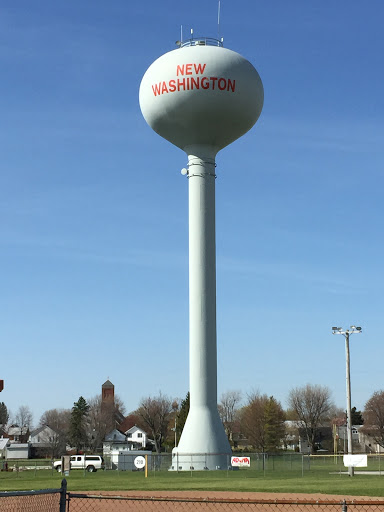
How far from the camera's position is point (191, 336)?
4172cm

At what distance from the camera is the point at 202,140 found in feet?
Answer: 144

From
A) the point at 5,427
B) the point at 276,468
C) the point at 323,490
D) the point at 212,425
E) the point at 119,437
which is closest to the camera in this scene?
the point at 323,490

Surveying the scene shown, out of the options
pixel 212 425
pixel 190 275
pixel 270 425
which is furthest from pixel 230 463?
pixel 270 425

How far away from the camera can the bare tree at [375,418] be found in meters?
102

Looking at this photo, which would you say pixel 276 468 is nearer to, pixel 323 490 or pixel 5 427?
pixel 323 490

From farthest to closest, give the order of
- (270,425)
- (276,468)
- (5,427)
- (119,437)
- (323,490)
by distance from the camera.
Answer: (5,427), (119,437), (270,425), (276,468), (323,490)

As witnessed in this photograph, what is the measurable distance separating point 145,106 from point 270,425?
56.1 m

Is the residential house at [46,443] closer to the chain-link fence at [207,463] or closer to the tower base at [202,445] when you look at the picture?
the chain-link fence at [207,463]

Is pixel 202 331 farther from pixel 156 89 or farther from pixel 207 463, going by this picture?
pixel 156 89

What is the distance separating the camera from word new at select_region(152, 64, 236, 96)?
4181 centimetres

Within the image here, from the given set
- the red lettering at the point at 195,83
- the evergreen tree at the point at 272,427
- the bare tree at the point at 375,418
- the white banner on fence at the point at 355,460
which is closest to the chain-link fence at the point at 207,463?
the white banner on fence at the point at 355,460

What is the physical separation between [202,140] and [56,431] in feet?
272

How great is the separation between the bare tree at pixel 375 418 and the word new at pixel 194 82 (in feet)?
236

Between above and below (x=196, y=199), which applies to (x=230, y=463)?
below
